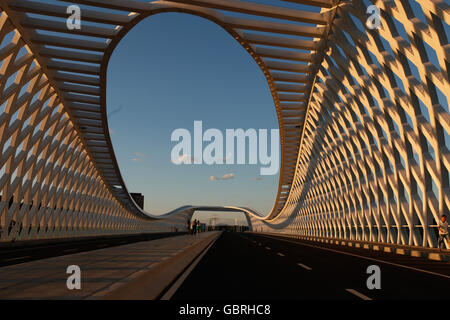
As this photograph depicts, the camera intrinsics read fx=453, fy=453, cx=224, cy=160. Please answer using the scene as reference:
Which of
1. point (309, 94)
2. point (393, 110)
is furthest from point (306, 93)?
point (393, 110)

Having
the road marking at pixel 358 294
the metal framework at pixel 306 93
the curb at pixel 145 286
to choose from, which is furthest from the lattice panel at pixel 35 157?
the road marking at pixel 358 294

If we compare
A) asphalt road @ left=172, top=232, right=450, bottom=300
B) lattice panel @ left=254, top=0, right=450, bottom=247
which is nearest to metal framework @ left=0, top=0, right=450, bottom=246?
lattice panel @ left=254, top=0, right=450, bottom=247

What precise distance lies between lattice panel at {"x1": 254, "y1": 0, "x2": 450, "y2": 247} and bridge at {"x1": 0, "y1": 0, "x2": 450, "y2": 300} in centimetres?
7

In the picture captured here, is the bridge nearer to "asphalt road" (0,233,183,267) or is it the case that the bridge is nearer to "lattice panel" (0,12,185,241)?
"lattice panel" (0,12,185,241)

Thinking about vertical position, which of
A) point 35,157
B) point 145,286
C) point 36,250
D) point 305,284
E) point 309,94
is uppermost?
point 309,94

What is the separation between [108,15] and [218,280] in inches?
735

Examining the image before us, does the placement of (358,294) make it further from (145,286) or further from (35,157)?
(35,157)

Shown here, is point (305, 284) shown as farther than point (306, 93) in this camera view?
No

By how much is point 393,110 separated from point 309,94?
45.1 feet

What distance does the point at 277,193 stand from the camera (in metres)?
73.7

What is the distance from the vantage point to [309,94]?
3688 centimetres

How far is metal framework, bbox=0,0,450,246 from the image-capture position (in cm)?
2000

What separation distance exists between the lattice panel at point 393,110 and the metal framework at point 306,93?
74mm

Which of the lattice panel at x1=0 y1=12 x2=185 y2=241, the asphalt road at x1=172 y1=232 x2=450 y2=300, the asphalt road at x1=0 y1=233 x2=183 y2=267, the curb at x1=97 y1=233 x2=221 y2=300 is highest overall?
the lattice panel at x1=0 y1=12 x2=185 y2=241
